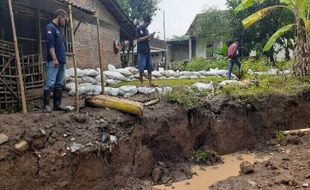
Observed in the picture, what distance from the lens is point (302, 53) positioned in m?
12.3

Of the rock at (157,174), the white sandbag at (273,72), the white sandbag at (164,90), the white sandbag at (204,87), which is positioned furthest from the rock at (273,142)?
the rock at (157,174)

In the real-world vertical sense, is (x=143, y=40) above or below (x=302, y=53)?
above

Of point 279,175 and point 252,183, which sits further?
point 279,175

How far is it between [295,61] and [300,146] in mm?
4019

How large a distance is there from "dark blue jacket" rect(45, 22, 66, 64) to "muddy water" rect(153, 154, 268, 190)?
3.23m

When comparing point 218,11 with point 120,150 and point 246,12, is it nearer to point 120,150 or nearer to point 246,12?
point 246,12

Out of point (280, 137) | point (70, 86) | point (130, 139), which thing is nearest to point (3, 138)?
point (130, 139)

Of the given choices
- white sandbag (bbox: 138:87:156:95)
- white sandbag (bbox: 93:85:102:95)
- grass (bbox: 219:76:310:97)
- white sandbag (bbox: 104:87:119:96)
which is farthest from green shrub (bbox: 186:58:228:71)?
white sandbag (bbox: 93:85:102:95)

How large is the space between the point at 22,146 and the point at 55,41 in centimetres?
221

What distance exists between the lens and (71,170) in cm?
661

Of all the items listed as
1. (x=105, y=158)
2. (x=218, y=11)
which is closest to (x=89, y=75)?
(x=105, y=158)

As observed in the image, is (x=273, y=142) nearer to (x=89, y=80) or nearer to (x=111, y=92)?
(x=111, y=92)

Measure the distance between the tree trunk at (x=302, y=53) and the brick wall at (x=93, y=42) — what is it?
6.01m

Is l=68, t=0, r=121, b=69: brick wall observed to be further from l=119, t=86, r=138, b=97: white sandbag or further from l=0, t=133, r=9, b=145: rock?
l=0, t=133, r=9, b=145: rock
